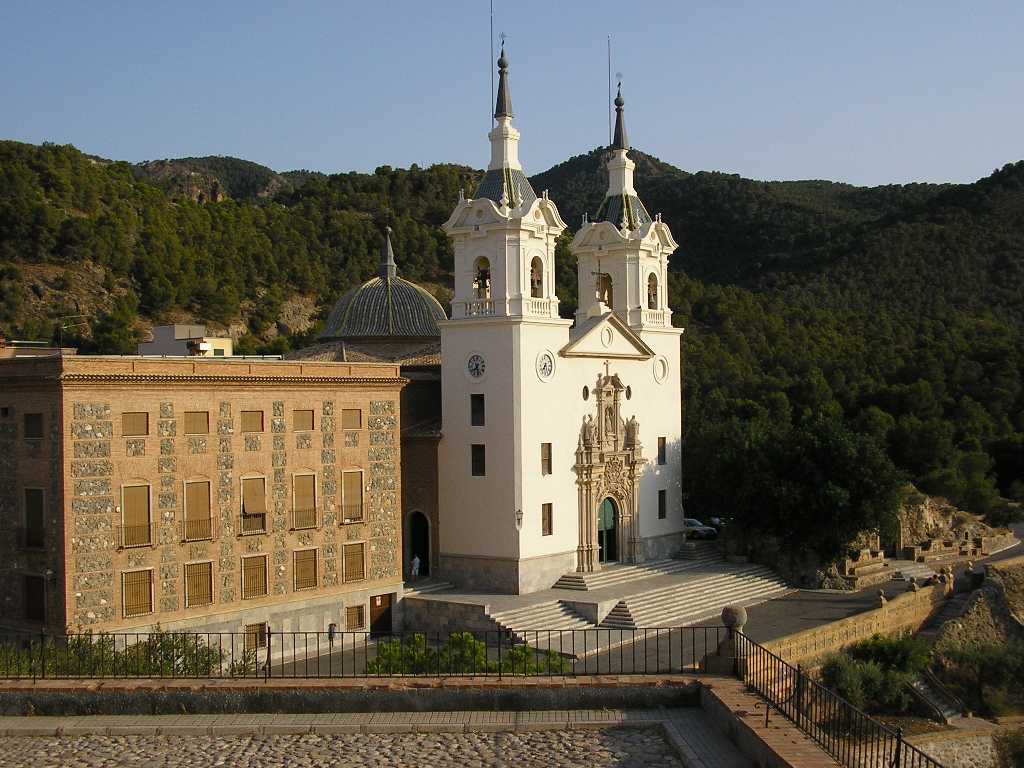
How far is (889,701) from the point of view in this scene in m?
28.5

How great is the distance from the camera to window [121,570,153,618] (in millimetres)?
25734

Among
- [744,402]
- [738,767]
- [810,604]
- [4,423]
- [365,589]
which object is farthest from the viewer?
[744,402]

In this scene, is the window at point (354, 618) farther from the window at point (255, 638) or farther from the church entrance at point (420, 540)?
the church entrance at point (420, 540)

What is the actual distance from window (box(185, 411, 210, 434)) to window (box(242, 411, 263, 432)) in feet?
3.39

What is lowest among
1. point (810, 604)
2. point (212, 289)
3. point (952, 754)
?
point (952, 754)

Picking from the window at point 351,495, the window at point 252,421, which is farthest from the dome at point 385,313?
the window at point 252,421

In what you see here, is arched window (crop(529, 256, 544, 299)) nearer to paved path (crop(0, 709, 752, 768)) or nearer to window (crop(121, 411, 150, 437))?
window (crop(121, 411, 150, 437))

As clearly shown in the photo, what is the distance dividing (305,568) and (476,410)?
687 cm

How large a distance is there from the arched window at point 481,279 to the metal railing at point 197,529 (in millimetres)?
10544

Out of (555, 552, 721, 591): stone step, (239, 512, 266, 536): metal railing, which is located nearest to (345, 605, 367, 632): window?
(239, 512, 266, 536): metal railing

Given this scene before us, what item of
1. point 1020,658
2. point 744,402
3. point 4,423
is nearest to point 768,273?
point 744,402

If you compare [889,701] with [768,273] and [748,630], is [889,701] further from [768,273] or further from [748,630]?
[768,273]

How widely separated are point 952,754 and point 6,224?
51172mm

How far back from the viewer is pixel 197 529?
2728cm
